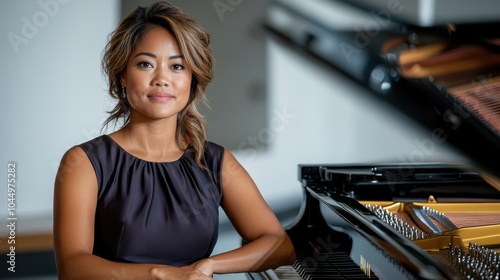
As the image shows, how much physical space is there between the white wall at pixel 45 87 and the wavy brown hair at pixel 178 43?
2.56 meters

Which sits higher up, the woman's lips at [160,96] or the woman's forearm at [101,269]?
the woman's lips at [160,96]

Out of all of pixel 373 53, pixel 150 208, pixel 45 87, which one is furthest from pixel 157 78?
pixel 373 53

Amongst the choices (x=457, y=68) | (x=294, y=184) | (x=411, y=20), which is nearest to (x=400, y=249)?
(x=457, y=68)

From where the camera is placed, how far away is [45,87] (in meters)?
4.47

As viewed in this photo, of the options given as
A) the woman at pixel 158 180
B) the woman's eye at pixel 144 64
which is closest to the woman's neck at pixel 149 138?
the woman at pixel 158 180

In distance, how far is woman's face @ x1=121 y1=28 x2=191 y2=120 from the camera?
1884 millimetres

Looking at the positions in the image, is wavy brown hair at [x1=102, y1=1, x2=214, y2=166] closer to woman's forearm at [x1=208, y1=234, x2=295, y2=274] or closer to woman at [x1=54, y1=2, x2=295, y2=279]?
woman at [x1=54, y1=2, x2=295, y2=279]

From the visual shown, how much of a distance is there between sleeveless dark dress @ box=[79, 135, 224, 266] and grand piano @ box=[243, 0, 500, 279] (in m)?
0.23

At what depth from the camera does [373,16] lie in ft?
16.3

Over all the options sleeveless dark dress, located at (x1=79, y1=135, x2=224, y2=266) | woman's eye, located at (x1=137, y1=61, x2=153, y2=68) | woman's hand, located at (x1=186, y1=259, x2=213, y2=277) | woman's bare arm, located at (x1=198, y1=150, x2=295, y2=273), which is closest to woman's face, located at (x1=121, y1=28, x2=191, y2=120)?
woman's eye, located at (x1=137, y1=61, x2=153, y2=68)

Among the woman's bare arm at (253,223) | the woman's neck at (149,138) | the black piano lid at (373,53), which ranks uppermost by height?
the black piano lid at (373,53)

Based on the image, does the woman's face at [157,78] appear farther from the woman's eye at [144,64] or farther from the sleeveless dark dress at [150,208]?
the sleeveless dark dress at [150,208]

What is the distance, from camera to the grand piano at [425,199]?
5.50 ft

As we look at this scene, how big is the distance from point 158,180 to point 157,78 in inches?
10.9
